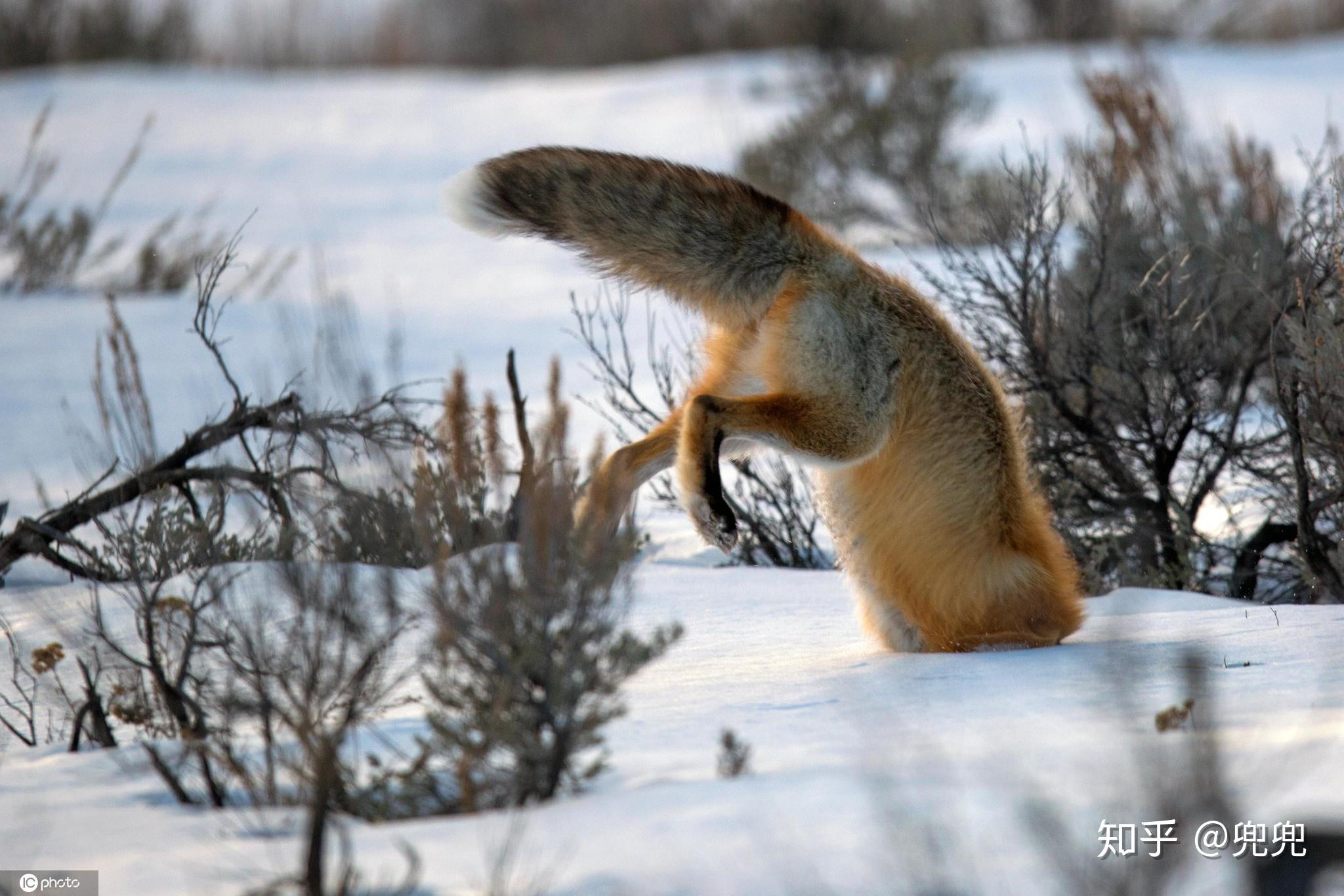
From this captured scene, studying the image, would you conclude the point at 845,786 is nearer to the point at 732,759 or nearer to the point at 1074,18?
the point at 732,759

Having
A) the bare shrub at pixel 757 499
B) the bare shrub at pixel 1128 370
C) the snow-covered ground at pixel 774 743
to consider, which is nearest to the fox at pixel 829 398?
the snow-covered ground at pixel 774 743

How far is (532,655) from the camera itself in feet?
10.2

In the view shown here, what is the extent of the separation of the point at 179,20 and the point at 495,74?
551cm

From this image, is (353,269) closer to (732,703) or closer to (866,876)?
(732,703)

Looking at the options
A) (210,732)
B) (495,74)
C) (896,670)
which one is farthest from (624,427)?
(495,74)

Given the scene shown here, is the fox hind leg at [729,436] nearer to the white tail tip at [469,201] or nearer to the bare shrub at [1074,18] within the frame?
the white tail tip at [469,201]

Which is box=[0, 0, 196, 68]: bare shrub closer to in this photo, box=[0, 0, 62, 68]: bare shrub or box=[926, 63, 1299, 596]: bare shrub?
box=[0, 0, 62, 68]: bare shrub

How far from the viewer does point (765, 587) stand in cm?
600

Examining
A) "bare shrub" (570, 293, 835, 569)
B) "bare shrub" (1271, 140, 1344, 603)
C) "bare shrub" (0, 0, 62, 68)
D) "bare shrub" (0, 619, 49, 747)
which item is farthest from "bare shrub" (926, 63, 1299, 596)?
"bare shrub" (0, 0, 62, 68)

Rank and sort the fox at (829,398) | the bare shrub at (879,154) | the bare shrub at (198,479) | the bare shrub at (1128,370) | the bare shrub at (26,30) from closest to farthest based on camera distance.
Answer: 1. the fox at (829,398)
2. the bare shrub at (198,479)
3. the bare shrub at (1128,370)
4. the bare shrub at (879,154)
5. the bare shrub at (26,30)

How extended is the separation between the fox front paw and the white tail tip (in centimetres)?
107

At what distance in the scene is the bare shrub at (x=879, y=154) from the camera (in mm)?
13086

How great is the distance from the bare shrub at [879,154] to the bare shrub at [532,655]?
32.3ft

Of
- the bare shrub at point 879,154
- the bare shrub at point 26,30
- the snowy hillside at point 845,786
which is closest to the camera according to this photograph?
the snowy hillside at point 845,786
